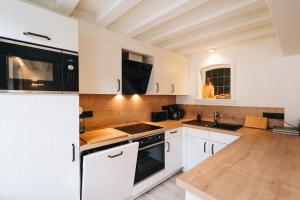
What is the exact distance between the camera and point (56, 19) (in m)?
1.24

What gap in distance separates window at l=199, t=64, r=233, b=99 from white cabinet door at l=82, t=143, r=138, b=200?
199 centimetres

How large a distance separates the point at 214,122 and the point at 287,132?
1.01 m

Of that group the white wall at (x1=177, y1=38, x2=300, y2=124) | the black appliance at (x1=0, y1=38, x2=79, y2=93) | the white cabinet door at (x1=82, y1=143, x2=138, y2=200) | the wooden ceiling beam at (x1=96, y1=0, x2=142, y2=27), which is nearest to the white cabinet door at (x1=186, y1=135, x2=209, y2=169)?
the white wall at (x1=177, y1=38, x2=300, y2=124)

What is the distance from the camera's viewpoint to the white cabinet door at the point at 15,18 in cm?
102

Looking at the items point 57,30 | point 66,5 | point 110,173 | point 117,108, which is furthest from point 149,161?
point 66,5

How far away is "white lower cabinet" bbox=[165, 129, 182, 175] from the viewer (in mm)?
2326

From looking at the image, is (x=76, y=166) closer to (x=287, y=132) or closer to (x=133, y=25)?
(x=133, y=25)

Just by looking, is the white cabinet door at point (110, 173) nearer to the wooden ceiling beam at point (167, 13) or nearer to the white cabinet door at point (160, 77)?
the white cabinet door at point (160, 77)

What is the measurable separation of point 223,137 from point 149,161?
44.5 inches

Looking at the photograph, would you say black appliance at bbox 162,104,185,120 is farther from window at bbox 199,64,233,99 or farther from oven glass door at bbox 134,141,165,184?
oven glass door at bbox 134,141,165,184

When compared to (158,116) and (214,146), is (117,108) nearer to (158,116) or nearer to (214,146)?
(158,116)

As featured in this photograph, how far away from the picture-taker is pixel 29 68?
114 cm

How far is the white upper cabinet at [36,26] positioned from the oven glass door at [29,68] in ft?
0.27

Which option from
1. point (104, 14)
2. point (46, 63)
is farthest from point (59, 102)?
point (104, 14)
